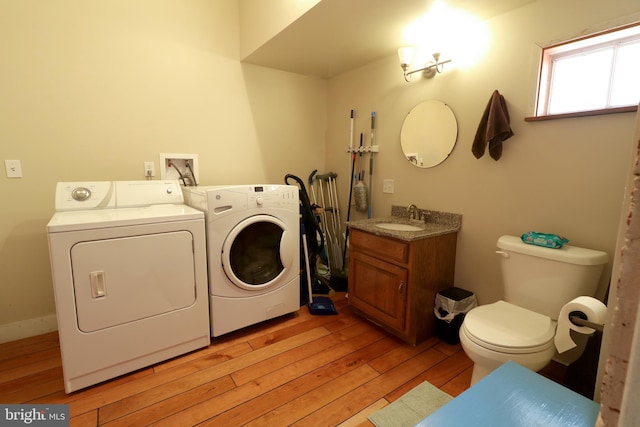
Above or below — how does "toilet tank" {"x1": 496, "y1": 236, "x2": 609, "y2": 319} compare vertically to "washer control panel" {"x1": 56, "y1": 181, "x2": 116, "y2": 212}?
below

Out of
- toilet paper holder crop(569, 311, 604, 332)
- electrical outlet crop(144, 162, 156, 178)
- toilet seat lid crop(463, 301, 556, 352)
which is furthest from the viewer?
electrical outlet crop(144, 162, 156, 178)

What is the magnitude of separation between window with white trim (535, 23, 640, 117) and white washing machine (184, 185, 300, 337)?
5.51ft

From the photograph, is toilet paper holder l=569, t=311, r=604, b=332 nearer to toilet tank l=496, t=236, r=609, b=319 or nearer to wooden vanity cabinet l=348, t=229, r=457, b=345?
toilet tank l=496, t=236, r=609, b=319

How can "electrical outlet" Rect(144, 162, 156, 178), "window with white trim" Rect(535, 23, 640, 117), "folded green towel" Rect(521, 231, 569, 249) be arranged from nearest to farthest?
1. "window with white trim" Rect(535, 23, 640, 117)
2. "folded green towel" Rect(521, 231, 569, 249)
3. "electrical outlet" Rect(144, 162, 156, 178)

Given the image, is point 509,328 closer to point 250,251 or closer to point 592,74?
point 592,74

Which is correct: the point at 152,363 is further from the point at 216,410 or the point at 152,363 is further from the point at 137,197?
the point at 137,197

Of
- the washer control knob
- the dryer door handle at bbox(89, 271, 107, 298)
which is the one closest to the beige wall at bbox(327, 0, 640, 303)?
the dryer door handle at bbox(89, 271, 107, 298)

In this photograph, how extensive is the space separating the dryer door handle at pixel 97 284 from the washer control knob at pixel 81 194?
63 centimetres

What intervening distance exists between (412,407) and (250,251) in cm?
134

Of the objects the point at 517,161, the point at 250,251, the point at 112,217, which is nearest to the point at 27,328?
the point at 112,217

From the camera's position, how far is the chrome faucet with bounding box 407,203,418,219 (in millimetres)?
2357

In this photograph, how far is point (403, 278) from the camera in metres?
1.93

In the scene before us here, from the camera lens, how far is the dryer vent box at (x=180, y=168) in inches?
94.0

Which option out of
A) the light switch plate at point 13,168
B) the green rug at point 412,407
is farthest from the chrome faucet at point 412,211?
the light switch plate at point 13,168
